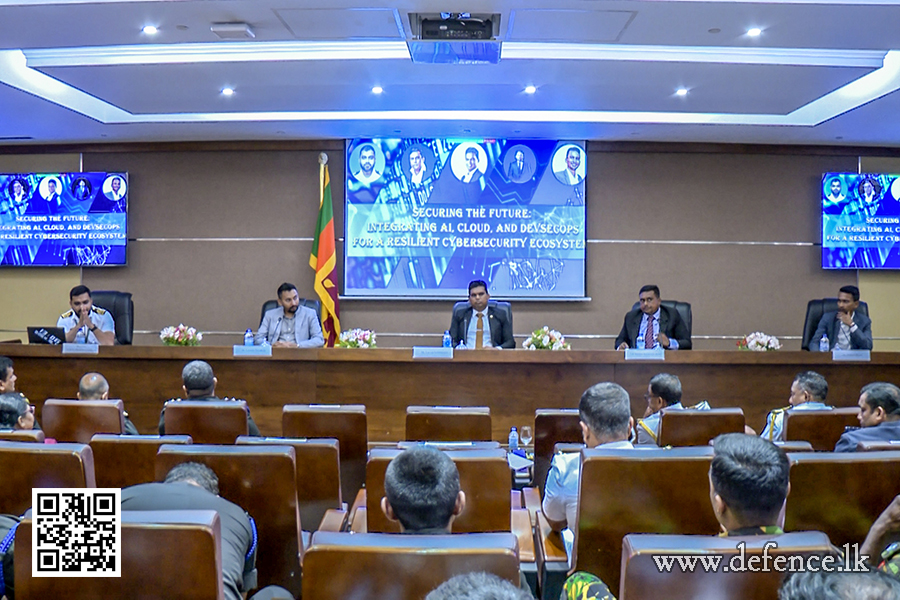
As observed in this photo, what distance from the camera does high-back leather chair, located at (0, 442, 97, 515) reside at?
217cm

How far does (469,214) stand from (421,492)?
6.09m

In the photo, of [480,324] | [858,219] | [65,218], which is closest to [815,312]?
[858,219]

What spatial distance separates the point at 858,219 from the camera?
25.4 feet

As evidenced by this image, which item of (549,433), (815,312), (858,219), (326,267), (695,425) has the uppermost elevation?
(858,219)

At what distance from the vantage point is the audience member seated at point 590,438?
2.44 m

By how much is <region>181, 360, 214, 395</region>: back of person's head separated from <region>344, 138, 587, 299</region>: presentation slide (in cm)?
404

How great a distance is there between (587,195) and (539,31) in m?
3.31

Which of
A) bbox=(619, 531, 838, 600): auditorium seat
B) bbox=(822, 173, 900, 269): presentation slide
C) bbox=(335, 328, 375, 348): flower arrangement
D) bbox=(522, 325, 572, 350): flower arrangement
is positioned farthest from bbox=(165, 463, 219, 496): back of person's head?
bbox=(822, 173, 900, 269): presentation slide

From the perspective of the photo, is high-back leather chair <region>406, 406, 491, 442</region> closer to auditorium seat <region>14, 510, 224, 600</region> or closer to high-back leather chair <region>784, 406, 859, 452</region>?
high-back leather chair <region>784, 406, 859, 452</region>

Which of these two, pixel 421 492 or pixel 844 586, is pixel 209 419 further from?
pixel 844 586

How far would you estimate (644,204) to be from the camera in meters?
7.85

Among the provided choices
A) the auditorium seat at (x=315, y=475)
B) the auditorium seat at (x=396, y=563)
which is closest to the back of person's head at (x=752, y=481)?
the auditorium seat at (x=396, y=563)

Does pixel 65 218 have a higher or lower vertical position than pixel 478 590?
higher

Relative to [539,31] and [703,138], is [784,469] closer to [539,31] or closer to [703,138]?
[539,31]
